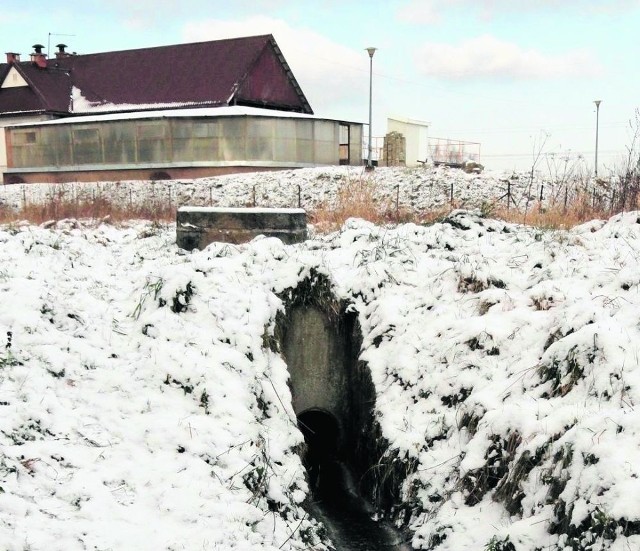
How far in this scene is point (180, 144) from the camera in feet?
85.6

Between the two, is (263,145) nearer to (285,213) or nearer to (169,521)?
(285,213)

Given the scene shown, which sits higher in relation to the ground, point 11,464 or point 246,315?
point 246,315

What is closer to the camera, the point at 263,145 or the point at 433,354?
the point at 433,354

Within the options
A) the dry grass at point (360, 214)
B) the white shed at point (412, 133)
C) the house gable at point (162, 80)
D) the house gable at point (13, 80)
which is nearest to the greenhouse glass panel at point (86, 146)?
the house gable at point (162, 80)

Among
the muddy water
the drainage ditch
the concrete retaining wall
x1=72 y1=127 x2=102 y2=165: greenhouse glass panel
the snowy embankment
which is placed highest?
x1=72 y1=127 x2=102 y2=165: greenhouse glass panel

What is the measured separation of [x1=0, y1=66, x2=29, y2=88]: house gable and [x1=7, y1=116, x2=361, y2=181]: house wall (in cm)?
531

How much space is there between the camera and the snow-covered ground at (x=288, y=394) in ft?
14.1

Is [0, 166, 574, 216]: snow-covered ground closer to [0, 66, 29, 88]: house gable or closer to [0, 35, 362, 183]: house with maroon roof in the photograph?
[0, 35, 362, 183]: house with maroon roof

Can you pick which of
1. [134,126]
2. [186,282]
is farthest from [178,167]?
[186,282]

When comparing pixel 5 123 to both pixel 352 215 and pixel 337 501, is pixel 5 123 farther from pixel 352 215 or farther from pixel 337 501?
pixel 337 501

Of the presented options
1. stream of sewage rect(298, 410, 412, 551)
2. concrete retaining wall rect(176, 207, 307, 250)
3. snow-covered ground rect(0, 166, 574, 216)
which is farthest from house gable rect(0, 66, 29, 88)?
stream of sewage rect(298, 410, 412, 551)

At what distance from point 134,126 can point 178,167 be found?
2.78 m

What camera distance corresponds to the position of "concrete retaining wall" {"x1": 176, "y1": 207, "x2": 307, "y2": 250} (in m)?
9.58

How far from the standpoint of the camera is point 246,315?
6.69 metres
